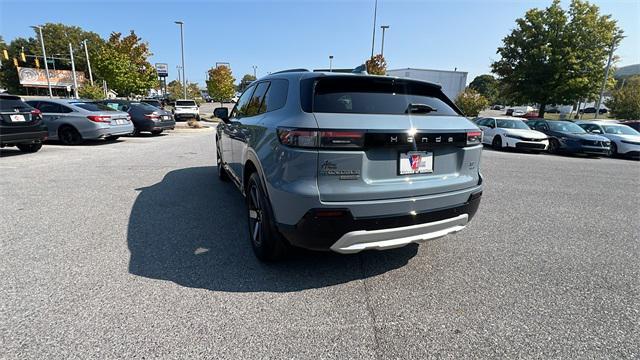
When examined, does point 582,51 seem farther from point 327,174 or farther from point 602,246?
point 327,174

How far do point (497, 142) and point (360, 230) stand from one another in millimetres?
13971

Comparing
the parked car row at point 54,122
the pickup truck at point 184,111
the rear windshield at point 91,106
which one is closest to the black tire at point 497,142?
the parked car row at point 54,122

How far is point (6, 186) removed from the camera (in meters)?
5.49

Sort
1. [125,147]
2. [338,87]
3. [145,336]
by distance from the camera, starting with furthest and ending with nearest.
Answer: [125,147], [338,87], [145,336]

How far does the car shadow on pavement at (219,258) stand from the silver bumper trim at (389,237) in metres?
0.54

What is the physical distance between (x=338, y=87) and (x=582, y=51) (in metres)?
28.3

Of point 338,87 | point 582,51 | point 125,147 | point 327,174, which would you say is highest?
point 582,51

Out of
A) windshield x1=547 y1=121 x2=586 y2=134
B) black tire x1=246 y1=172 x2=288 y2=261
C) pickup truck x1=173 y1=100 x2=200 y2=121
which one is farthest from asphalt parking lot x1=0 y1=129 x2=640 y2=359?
pickup truck x1=173 y1=100 x2=200 y2=121

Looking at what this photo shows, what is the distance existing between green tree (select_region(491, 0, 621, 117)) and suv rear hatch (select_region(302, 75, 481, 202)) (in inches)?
1021

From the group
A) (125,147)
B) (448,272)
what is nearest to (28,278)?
(448,272)

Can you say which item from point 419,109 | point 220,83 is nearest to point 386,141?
point 419,109

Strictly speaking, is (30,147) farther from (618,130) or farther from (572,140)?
(618,130)

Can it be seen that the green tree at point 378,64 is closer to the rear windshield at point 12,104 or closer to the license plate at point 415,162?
the rear windshield at point 12,104

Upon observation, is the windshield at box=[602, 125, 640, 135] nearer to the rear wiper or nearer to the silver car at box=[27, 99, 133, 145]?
the rear wiper
